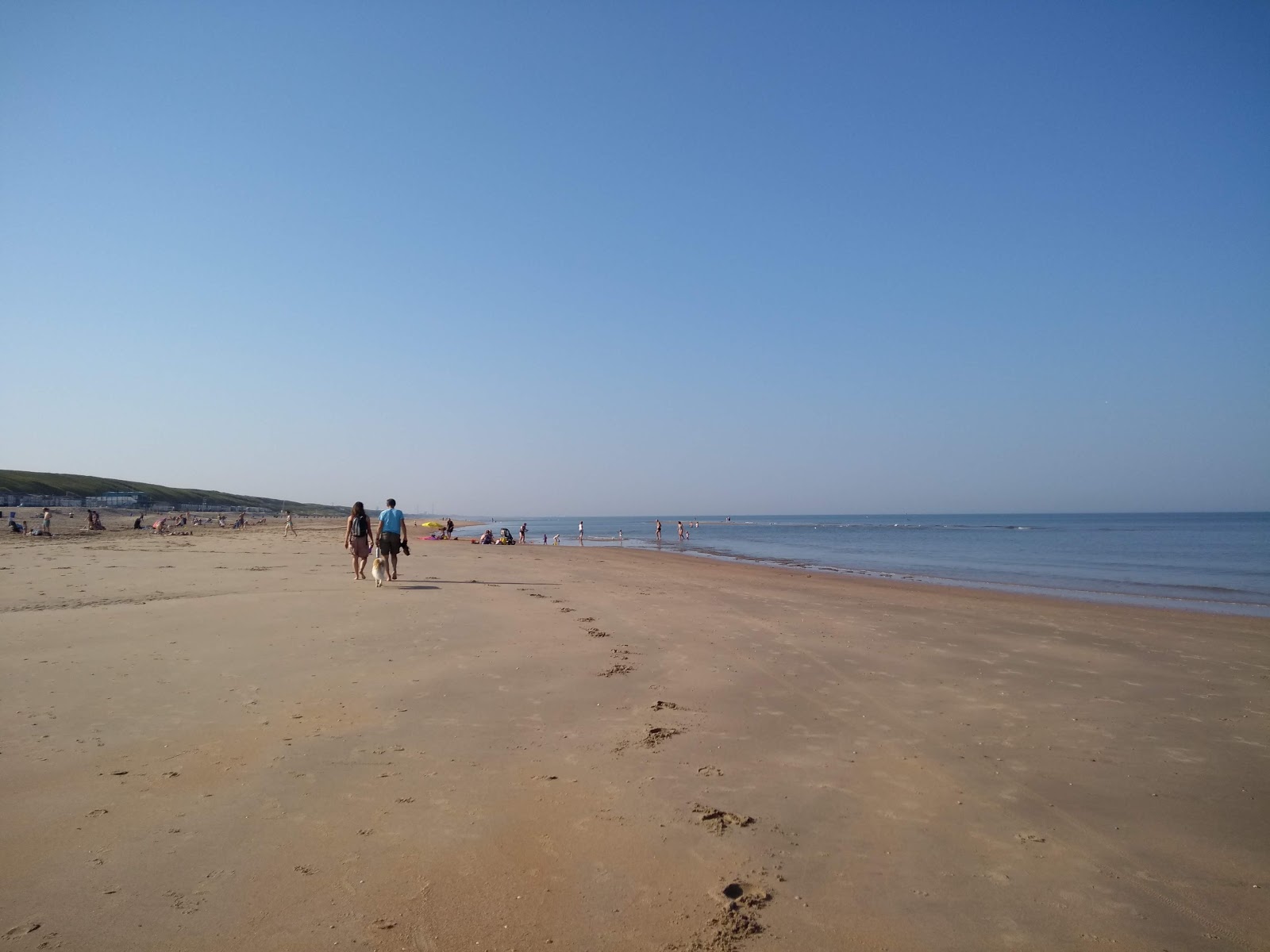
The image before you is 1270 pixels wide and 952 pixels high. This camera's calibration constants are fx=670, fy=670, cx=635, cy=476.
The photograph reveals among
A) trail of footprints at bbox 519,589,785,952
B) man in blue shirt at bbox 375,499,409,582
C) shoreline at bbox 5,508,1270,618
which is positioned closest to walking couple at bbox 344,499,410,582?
man in blue shirt at bbox 375,499,409,582

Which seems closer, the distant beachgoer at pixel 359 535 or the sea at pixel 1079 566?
the distant beachgoer at pixel 359 535

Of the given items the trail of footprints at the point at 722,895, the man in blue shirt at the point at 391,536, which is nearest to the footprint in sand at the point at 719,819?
the trail of footprints at the point at 722,895

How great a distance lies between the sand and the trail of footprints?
0.02 meters

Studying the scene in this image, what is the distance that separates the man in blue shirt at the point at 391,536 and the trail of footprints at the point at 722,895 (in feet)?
32.2

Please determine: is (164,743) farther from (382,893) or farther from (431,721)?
(382,893)

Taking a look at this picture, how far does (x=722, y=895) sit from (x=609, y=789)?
133 cm

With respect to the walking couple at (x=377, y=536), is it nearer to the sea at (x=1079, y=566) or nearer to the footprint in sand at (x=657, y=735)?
the footprint in sand at (x=657, y=735)

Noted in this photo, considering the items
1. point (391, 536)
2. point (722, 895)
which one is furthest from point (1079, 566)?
point (722, 895)

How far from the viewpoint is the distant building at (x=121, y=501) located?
70.3 metres

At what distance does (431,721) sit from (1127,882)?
16.0ft

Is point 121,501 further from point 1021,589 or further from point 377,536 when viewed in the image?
point 1021,589

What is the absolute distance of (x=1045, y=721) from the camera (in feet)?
20.6

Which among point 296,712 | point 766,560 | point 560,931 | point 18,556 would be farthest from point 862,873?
point 766,560

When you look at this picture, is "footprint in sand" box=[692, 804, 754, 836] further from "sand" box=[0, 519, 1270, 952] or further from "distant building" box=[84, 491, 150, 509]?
"distant building" box=[84, 491, 150, 509]
